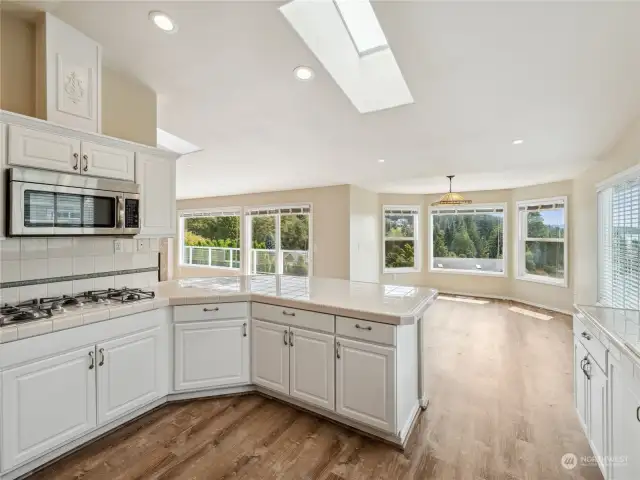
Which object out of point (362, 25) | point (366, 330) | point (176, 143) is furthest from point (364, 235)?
point (366, 330)

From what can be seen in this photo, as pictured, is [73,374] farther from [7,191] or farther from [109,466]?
[7,191]

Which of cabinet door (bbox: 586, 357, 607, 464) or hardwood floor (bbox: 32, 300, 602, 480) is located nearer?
cabinet door (bbox: 586, 357, 607, 464)

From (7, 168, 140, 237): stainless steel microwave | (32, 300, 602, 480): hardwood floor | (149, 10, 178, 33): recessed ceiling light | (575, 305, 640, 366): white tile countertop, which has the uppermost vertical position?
(149, 10, 178, 33): recessed ceiling light

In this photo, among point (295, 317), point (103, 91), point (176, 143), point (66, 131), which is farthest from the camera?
point (176, 143)

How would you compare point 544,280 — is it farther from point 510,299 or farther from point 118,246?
point 118,246

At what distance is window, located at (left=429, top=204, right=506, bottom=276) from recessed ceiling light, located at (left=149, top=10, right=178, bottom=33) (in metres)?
6.51

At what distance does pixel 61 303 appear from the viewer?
2.11 meters

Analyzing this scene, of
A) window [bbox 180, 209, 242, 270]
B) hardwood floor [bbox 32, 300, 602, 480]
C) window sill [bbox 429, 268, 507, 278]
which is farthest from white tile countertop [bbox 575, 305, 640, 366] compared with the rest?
window [bbox 180, 209, 242, 270]

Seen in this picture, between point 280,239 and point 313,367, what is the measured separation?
494cm

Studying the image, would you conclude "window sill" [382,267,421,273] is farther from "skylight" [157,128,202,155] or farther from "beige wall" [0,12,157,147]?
"beige wall" [0,12,157,147]

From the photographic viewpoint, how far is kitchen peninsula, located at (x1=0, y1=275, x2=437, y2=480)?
173 cm

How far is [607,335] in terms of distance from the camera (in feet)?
5.05

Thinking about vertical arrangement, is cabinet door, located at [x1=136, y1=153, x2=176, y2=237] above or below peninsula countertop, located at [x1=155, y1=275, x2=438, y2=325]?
above

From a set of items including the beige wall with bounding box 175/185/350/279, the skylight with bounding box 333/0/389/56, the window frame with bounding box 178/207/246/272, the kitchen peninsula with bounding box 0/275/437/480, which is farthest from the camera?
the window frame with bounding box 178/207/246/272
